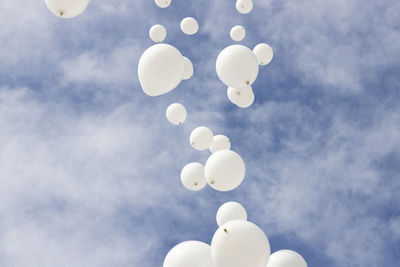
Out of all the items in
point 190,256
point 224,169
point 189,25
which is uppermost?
point 189,25

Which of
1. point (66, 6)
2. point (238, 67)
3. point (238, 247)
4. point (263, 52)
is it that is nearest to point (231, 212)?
point (238, 247)

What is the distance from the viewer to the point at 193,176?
496 inches

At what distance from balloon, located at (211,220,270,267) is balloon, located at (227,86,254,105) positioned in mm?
5974

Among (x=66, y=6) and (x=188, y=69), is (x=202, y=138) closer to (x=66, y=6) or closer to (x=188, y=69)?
(x=188, y=69)

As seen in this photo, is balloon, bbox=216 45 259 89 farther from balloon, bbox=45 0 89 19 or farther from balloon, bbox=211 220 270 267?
balloon, bbox=211 220 270 267

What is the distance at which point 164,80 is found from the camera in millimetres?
10023

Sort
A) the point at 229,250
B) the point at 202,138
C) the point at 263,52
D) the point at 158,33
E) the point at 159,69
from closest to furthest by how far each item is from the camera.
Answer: the point at 229,250 < the point at 159,69 < the point at 202,138 < the point at 263,52 < the point at 158,33

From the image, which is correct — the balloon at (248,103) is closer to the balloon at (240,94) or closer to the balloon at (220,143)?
the balloon at (240,94)

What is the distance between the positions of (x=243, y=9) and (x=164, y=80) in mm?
6392

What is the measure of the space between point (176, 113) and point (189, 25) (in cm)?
360

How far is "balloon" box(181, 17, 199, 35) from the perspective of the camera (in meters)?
14.8

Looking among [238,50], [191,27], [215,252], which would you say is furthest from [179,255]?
[191,27]

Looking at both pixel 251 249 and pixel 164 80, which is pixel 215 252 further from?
pixel 164 80

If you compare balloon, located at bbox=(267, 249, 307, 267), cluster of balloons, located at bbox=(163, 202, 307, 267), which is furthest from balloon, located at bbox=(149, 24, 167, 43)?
balloon, located at bbox=(267, 249, 307, 267)
